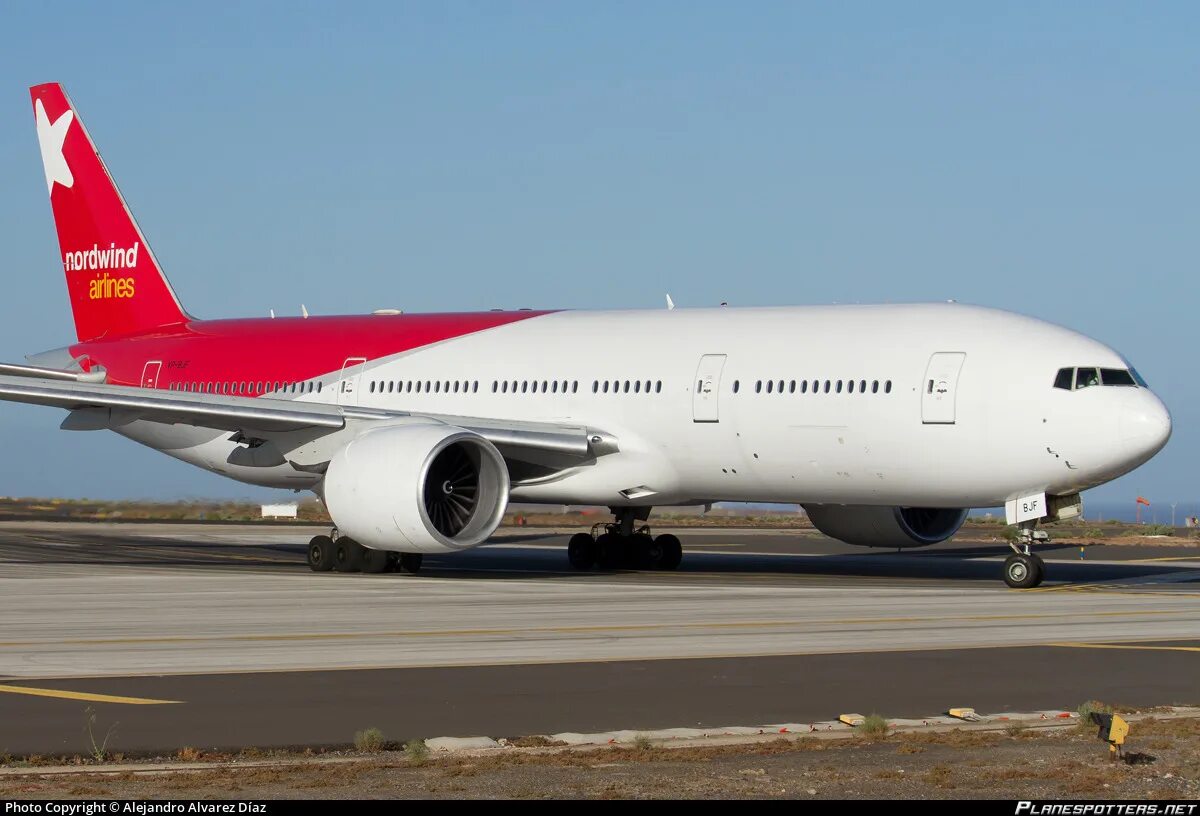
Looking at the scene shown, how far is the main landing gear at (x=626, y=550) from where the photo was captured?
28219mm

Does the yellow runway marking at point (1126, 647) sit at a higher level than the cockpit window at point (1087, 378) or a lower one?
lower

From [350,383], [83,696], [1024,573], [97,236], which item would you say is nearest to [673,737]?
[83,696]

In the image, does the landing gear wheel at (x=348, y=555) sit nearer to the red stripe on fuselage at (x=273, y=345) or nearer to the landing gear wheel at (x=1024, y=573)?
the red stripe on fuselage at (x=273, y=345)

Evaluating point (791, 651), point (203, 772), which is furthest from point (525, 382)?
point (203, 772)

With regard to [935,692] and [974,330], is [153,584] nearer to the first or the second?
[974,330]

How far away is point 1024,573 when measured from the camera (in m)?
22.2

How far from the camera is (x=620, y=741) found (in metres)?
9.48

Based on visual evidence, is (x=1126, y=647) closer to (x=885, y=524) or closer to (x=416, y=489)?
(x=416, y=489)

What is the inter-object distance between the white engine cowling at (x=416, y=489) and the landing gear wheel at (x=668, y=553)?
4.96m

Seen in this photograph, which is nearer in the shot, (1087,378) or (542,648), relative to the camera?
(542,648)

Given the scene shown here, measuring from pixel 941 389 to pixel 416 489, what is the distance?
728 cm

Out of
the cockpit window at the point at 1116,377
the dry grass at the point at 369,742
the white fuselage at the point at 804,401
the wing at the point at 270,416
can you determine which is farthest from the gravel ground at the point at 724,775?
the wing at the point at 270,416
